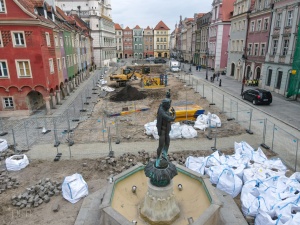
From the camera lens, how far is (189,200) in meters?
9.05

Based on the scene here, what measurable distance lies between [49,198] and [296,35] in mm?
29601

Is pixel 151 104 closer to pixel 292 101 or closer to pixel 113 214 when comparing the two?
pixel 292 101

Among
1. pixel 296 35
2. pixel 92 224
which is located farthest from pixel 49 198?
A: pixel 296 35

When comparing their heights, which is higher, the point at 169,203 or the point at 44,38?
the point at 44,38

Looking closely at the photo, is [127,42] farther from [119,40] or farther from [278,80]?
[278,80]

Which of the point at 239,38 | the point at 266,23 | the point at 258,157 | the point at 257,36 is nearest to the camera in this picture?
the point at 258,157

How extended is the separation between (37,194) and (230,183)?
8.59 meters

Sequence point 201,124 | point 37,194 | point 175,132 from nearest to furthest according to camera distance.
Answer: point 37,194 → point 175,132 → point 201,124

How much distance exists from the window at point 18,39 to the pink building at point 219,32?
133 feet

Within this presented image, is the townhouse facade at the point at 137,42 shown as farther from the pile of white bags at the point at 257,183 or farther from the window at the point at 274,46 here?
the pile of white bags at the point at 257,183

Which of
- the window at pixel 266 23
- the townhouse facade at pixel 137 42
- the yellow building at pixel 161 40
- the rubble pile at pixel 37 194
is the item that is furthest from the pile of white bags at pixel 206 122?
the townhouse facade at pixel 137 42

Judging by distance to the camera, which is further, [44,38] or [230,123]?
[44,38]

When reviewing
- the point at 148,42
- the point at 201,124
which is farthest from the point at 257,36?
the point at 148,42

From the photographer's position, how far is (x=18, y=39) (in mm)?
20922
